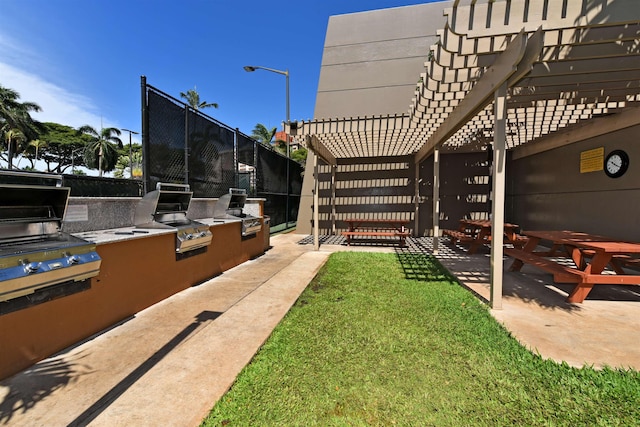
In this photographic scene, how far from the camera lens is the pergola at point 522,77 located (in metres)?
2.99

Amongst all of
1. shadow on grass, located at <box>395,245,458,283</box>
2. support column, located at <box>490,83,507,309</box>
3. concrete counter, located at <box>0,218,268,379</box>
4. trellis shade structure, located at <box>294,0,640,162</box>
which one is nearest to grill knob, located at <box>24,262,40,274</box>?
concrete counter, located at <box>0,218,268,379</box>

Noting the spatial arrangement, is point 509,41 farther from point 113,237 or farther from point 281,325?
point 113,237

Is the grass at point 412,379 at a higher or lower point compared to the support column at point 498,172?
lower

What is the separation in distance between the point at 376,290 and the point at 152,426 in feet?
10.6

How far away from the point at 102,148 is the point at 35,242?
48.3 meters

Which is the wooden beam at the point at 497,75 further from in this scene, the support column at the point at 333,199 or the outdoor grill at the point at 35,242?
the support column at the point at 333,199

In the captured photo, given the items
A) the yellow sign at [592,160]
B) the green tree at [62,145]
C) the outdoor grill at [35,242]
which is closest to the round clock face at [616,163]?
the yellow sign at [592,160]

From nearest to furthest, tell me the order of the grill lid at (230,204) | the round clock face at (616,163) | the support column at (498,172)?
the support column at (498,172), the round clock face at (616,163), the grill lid at (230,204)

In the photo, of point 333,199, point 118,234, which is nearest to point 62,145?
point 333,199

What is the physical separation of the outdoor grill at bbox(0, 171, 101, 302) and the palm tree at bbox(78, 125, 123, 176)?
147ft

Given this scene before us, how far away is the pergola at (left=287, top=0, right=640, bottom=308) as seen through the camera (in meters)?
2.99

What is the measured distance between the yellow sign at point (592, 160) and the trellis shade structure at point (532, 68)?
2.53 feet

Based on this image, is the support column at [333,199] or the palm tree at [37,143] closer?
the support column at [333,199]

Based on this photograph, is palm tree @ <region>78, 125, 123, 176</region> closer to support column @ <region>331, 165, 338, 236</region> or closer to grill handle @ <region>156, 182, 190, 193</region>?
support column @ <region>331, 165, 338, 236</region>
